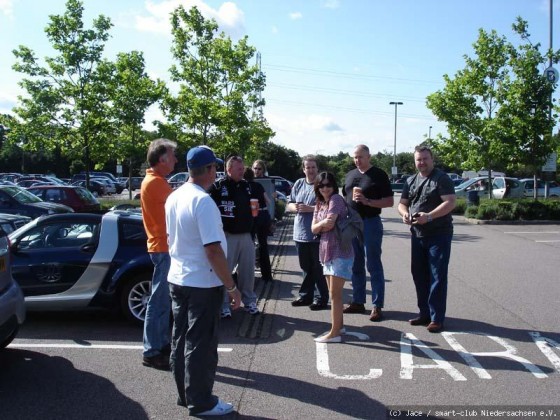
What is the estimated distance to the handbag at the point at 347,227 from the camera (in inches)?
224

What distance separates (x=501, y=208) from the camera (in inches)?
806

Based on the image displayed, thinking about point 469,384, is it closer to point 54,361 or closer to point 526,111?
point 54,361

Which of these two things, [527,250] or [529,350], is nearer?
[529,350]

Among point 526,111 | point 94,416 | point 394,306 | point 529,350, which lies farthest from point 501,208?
point 94,416

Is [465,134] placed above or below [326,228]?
above

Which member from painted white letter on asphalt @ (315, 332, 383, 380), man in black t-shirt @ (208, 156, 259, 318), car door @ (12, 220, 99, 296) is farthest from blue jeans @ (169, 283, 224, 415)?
car door @ (12, 220, 99, 296)

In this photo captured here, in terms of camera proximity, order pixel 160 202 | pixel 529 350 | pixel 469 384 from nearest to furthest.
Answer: pixel 469 384 → pixel 160 202 → pixel 529 350

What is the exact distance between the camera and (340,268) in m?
5.59

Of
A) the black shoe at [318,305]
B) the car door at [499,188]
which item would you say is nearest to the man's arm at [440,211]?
the black shoe at [318,305]

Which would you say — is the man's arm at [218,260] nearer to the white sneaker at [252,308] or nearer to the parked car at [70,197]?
the white sneaker at [252,308]

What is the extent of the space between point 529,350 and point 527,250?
8.37 metres

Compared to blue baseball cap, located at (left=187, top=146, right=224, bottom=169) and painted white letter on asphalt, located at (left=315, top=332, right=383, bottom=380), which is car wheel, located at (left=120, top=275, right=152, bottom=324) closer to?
painted white letter on asphalt, located at (left=315, top=332, right=383, bottom=380)

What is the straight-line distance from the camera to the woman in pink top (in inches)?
221

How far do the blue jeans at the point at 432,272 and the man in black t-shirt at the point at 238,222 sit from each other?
1.98 metres
